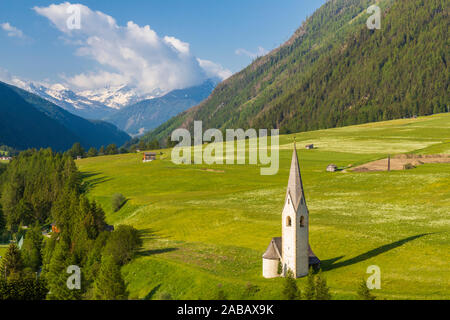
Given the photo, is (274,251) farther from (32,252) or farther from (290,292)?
(32,252)

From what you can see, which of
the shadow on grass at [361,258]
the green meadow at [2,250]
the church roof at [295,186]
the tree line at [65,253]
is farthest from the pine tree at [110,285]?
the green meadow at [2,250]

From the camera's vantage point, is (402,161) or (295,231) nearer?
(295,231)

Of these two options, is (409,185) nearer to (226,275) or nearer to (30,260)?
(226,275)

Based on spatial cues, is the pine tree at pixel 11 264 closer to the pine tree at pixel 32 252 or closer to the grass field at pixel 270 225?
the pine tree at pixel 32 252

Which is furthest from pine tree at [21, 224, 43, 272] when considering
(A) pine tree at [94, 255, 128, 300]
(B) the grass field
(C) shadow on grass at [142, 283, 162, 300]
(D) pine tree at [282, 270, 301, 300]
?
(D) pine tree at [282, 270, 301, 300]

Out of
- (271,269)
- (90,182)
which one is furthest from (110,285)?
(90,182)
